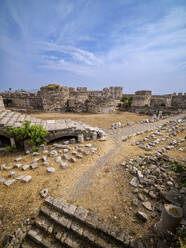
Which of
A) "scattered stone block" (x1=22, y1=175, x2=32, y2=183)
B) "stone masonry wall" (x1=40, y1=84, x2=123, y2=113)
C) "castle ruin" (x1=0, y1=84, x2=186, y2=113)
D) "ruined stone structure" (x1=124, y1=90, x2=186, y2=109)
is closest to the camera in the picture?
"scattered stone block" (x1=22, y1=175, x2=32, y2=183)

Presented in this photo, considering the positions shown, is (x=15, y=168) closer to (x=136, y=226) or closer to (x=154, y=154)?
(x=136, y=226)

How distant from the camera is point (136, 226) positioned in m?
2.78

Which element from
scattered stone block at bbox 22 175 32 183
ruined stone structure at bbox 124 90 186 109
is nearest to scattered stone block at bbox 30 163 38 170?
scattered stone block at bbox 22 175 32 183

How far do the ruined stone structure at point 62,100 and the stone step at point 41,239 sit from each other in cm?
1589

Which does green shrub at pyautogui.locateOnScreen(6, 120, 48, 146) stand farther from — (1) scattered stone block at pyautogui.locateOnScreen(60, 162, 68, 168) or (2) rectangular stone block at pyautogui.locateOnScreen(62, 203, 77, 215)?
(2) rectangular stone block at pyautogui.locateOnScreen(62, 203, 77, 215)

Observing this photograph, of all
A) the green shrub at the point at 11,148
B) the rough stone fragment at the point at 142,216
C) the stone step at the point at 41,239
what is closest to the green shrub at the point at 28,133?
the green shrub at the point at 11,148

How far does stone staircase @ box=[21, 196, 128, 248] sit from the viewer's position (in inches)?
100

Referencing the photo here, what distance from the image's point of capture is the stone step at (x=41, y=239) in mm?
2573

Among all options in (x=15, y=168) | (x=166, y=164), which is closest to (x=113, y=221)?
(x=166, y=164)

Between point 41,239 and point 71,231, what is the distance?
0.74 m

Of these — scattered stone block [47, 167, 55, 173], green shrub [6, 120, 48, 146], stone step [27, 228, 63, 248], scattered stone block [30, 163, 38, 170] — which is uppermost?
green shrub [6, 120, 48, 146]

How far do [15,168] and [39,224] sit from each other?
290 cm

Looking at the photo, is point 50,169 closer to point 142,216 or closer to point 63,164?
point 63,164

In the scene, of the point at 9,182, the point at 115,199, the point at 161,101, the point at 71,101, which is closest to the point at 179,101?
the point at 161,101
